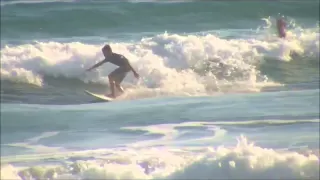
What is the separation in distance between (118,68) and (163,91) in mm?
198

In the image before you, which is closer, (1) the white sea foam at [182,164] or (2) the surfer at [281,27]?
(1) the white sea foam at [182,164]

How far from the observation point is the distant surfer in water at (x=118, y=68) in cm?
246

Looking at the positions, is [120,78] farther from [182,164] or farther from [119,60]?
[182,164]

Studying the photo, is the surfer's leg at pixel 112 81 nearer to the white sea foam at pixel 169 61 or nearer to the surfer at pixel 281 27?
the white sea foam at pixel 169 61

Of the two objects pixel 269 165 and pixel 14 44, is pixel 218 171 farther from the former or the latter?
pixel 14 44

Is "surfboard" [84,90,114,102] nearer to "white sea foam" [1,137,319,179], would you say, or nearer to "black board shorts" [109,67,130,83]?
"black board shorts" [109,67,130,83]

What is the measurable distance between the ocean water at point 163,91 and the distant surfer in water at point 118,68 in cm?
2

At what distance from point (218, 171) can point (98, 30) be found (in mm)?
727

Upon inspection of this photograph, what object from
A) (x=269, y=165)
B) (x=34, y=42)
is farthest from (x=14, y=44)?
(x=269, y=165)

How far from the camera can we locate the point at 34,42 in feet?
8.09

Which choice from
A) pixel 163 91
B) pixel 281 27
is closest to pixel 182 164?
pixel 163 91

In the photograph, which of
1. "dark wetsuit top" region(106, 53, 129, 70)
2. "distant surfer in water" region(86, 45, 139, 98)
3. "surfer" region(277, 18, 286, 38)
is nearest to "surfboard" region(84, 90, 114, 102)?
"distant surfer in water" region(86, 45, 139, 98)

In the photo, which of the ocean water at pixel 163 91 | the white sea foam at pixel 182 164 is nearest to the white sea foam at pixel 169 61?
the ocean water at pixel 163 91

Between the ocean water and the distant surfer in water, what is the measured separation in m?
0.02
